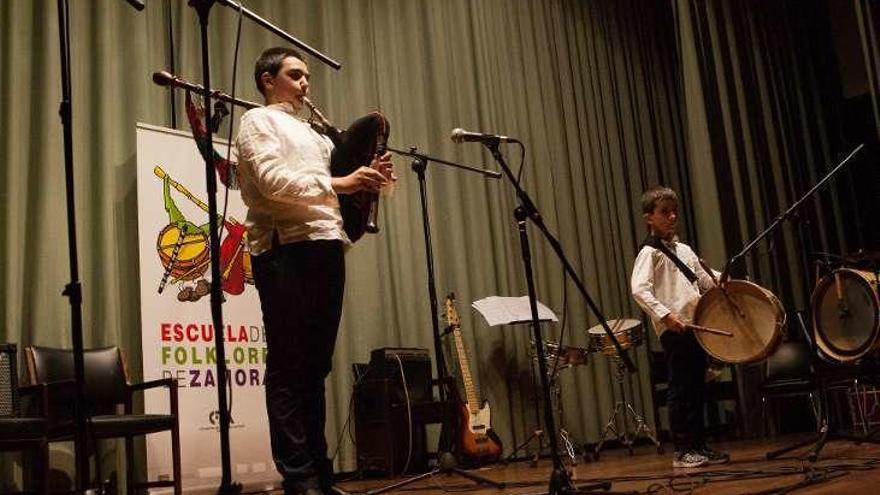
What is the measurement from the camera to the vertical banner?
15.4 feet

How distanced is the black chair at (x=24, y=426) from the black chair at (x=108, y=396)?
0.13 meters

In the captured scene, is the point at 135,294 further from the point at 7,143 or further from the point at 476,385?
the point at 476,385

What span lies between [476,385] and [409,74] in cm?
232

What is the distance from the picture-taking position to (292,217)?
2.85 m

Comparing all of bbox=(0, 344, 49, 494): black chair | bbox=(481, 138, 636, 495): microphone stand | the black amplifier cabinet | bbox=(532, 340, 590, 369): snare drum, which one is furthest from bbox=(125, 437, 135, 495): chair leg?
bbox=(532, 340, 590, 369): snare drum

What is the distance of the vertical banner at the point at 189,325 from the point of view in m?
4.69

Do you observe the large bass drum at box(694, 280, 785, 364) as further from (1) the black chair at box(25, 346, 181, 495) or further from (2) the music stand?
(1) the black chair at box(25, 346, 181, 495)

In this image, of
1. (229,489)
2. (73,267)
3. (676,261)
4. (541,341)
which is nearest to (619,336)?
(676,261)

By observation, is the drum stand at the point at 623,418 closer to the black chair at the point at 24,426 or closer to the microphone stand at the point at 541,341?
the microphone stand at the point at 541,341

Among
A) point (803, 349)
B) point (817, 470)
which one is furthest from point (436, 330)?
point (803, 349)

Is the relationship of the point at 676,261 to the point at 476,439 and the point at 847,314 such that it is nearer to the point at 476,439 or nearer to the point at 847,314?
the point at 847,314

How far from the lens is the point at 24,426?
3.42m

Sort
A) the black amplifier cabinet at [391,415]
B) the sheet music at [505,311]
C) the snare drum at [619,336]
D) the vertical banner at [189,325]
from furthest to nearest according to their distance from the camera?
the snare drum at [619,336]
the sheet music at [505,311]
the black amplifier cabinet at [391,415]
the vertical banner at [189,325]

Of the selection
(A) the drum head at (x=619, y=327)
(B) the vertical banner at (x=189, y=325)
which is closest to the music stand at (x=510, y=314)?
(A) the drum head at (x=619, y=327)
